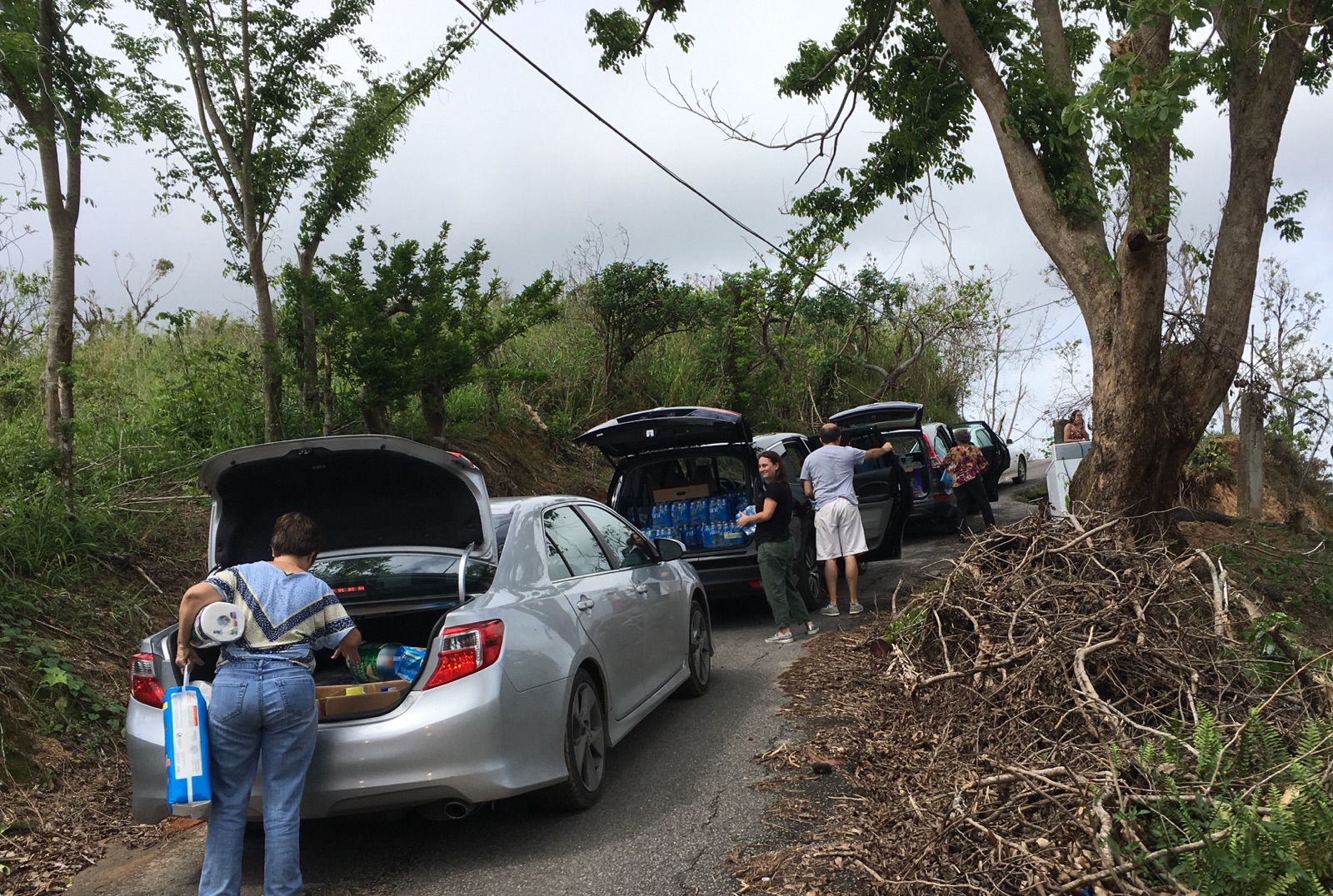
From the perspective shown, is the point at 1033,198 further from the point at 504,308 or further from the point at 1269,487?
the point at 1269,487

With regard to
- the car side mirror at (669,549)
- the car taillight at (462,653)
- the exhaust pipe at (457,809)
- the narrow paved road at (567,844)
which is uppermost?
the car side mirror at (669,549)

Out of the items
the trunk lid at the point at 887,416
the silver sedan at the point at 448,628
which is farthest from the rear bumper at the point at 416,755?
the trunk lid at the point at 887,416

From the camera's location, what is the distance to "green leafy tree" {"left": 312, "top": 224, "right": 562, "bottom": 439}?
35.1 ft

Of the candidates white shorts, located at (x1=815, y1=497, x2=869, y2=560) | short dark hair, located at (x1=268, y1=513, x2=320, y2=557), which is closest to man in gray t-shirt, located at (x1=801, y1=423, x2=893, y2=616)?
white shorts, located at (x1=815, y1=497, x2=869, y2=560)

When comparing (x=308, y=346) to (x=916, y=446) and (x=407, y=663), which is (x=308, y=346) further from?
(x=916, y=446)

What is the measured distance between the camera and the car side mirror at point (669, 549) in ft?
23.2

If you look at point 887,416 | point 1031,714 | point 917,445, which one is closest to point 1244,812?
point 1031,714

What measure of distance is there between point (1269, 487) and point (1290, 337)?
1478 centimetres

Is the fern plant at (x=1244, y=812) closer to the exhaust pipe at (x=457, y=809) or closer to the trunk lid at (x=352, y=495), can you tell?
the exhaust pipe at (x=457, y=809)

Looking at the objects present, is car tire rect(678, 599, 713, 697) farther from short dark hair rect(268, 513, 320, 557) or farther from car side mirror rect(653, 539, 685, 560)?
short dark hair rect(268, 513, 320, 557)

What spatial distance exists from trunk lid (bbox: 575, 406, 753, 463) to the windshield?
3.93m

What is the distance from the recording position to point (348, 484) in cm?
548

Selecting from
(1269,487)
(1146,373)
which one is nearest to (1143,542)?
(1146,373)

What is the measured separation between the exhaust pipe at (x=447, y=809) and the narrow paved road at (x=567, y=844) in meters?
0.27
